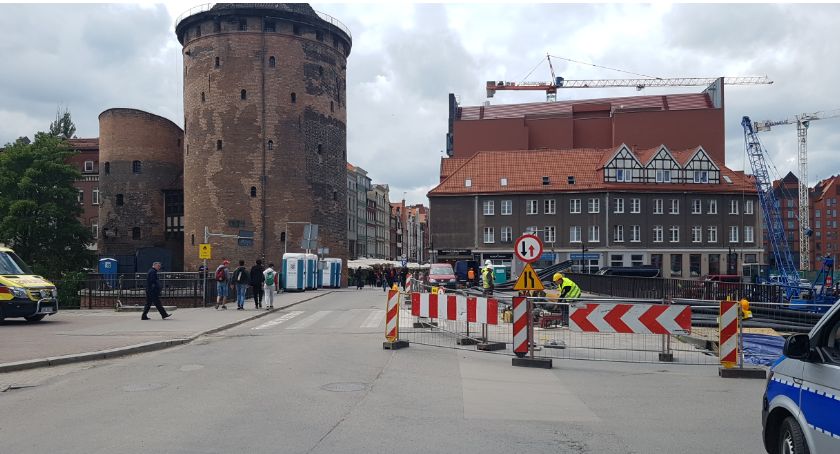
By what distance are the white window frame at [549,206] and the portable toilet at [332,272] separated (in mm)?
21508

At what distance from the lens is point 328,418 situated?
8031mm

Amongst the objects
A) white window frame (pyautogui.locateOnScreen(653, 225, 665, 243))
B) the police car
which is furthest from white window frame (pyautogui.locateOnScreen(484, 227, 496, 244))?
the police car

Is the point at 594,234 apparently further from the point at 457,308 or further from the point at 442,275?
the point at 457,308

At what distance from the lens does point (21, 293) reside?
→ 754 inches

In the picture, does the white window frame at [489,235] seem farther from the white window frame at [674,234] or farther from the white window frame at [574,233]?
the white window frame at [674,234]

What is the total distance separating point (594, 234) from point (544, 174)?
7.63 m

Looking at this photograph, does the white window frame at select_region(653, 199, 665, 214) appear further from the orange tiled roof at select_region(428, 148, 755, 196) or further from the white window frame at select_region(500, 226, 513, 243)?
the white window frame at select_region(500, 226, 513, 243)

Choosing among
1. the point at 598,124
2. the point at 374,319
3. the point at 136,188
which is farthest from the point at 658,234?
the point at 374,319

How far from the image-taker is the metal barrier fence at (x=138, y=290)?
92.2ft

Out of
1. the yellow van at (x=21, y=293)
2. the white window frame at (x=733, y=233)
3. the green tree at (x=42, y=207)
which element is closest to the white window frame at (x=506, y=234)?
the white window frame at (x=733, y=233)

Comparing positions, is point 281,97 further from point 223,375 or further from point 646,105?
point 223,375

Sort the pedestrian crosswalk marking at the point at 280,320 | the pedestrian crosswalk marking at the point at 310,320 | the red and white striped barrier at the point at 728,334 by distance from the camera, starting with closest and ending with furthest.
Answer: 1. the red and white striped barrier at the point at 728,334
2. the pedestrian crosswalk marking at the point at 310,320
3. the pedestrian crosswalk marking at the point at 280,320

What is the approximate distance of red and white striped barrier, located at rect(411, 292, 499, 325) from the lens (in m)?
14.2

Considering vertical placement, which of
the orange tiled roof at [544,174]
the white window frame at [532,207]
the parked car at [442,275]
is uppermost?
the orange tiled roof at [544,174]
